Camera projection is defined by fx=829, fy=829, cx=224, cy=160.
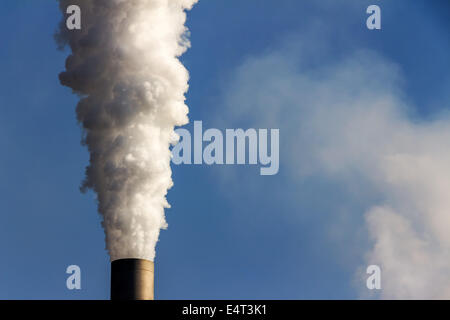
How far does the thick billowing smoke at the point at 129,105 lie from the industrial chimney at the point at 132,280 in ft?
7.68

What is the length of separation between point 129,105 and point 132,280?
359 inches

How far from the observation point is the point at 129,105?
41.3 metres

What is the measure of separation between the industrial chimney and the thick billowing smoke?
2.34 m

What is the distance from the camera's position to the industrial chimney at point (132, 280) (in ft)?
121

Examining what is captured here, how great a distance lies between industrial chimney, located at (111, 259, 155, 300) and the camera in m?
37.0

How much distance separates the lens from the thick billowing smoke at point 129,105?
40.9 metres

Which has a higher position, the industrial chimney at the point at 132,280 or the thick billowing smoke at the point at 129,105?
the thick billowing smoke at the point at 129,105

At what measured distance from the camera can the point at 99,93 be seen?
42750mm

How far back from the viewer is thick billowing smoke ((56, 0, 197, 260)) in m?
40.9

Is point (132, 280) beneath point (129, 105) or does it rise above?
beneath

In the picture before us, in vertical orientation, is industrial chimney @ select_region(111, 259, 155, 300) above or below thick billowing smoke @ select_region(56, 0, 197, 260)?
below
